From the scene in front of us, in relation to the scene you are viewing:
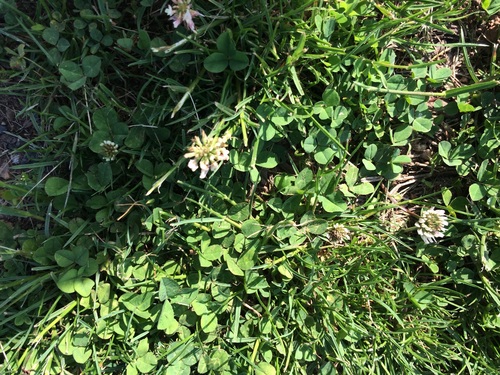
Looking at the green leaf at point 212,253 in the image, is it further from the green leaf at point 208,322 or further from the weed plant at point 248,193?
the green leaf at point 208,322

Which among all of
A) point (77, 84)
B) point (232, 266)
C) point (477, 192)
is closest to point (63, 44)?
point (77, 84)

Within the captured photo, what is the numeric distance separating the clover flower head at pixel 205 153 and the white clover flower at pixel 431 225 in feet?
3.60

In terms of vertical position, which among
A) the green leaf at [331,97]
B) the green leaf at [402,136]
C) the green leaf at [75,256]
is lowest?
the green leaf at [75,256]

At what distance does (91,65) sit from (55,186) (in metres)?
0.56

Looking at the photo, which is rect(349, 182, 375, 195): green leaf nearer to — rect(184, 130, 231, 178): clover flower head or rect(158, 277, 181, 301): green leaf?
rect(184, 130, 231, 178): clover flower head

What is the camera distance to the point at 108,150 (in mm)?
1987

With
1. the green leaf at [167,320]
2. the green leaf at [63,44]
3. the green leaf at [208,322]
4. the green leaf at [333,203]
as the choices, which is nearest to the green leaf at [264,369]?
the green leaf at [208,322]

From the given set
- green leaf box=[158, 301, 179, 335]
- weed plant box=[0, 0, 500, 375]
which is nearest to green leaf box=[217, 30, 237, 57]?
weed plant box=[0, 0, 500, 375]

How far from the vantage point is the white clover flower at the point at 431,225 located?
223cm

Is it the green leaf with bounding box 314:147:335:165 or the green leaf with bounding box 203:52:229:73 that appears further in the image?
the green leaf with bounding box 314:147:335:165

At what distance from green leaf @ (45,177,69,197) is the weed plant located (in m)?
0.01

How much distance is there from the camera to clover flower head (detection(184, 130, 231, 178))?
5.60ft

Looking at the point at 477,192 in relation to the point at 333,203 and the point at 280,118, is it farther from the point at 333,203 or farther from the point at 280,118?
the point at 280,118

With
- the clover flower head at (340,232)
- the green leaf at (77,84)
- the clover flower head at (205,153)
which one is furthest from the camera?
the clover flower head at (340,232)
